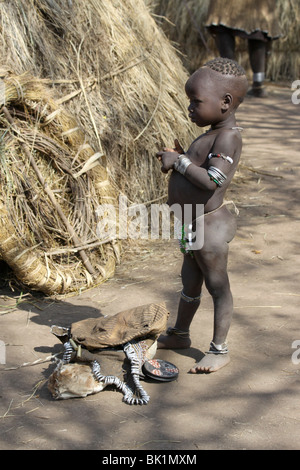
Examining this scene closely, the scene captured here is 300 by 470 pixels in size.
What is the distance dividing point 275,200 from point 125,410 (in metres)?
2.98

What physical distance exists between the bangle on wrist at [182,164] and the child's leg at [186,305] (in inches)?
17.9

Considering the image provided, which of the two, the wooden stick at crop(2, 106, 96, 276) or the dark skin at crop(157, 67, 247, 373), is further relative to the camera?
the wooden stick at crop(2, 106, 96, 276)

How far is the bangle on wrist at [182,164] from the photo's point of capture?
109 inches

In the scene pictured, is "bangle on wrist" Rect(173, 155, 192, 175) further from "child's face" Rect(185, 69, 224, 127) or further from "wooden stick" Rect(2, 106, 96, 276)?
"wooden stick" Rect(2, 106, 96, 276)

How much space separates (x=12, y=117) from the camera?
4.00 meters

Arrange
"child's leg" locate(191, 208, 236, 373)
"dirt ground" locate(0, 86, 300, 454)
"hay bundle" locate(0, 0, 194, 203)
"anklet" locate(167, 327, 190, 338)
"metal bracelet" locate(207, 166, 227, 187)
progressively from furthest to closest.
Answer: "hay bundle" locate(0, 0, 194, 203)
"anklet" locate(167, 327, 190, 338)
"child's leg" locate(191, 208, 236, 373)
"metal bracelet" locate(207, 166, 227, 187)
"dirt ground" locate(0, 86, 300, 454)

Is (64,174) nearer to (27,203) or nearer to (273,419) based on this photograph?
(27,203)

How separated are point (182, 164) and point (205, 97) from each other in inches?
11.7

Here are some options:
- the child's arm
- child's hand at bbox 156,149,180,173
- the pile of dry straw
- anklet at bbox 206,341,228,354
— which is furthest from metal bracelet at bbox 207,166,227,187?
the pile of dry straw

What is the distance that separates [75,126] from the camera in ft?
13.7

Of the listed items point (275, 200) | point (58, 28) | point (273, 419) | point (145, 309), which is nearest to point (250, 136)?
point (275, 200)

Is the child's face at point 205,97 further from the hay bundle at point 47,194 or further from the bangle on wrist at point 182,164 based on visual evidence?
the hay bundle at point 47,194

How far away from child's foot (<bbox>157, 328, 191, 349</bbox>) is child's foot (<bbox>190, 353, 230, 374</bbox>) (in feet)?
0.64

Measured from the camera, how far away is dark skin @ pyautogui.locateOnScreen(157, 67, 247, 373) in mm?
2773
